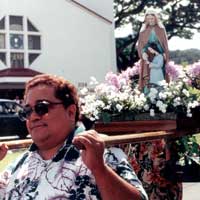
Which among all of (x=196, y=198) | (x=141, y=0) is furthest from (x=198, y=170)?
(x=141, y=0)

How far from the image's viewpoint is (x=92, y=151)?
2273 millimetres

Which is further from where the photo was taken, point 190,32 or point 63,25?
point 190,32

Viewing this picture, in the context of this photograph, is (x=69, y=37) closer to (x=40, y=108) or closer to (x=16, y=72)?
(x=16, y=72)

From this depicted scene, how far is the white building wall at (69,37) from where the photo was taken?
119 feet

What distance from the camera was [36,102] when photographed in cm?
260

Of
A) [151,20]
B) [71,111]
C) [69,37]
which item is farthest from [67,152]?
[69,37]

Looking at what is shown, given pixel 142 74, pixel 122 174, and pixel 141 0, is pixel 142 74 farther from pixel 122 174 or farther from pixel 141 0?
pixel 141 0

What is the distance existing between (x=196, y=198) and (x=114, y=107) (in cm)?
273

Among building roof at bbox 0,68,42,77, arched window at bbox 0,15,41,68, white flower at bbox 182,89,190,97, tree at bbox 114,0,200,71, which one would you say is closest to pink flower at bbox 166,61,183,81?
white flower at bbox 182,89,190,97

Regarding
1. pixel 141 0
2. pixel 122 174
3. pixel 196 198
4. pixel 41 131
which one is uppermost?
pixel 141 0

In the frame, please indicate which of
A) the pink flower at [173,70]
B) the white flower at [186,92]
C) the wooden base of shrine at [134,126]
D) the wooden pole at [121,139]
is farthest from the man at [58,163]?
the pink flower at [173,70]

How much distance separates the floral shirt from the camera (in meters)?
2.45

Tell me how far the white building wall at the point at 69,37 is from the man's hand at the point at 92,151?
33455mm

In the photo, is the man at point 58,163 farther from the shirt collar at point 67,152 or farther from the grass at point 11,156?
the grass at point 11,156
